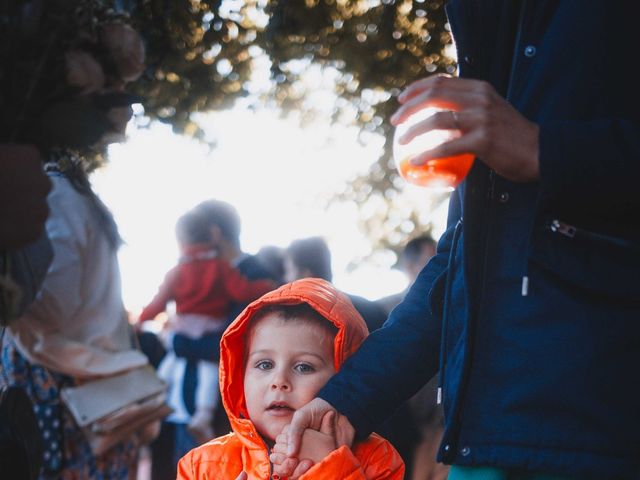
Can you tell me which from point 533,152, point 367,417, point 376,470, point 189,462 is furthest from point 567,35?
point 189,462

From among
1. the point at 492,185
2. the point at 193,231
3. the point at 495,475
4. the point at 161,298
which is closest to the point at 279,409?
the point at 495,475

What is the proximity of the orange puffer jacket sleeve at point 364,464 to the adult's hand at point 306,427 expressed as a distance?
0.03m

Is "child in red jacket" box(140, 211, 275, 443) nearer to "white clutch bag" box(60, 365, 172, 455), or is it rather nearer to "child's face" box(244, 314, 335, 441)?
"white clutch bag" box(60, 365, 172, 455)

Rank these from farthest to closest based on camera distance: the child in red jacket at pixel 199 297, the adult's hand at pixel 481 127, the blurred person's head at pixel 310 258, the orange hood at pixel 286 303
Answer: the child in red jacket at pixel 199 297, the blurred person's head at pixel 310 258, the orange hood at pixel 286 303, the adult's hand at pixel 481 127

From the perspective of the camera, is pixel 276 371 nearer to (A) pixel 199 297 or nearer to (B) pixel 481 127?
(B) pixel 481 127

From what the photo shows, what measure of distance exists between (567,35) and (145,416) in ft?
9.14

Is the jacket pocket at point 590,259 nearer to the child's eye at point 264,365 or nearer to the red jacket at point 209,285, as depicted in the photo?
the child's eye at point 264,365

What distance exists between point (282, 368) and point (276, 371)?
0.8 inches

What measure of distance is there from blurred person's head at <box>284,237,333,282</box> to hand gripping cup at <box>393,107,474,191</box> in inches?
148

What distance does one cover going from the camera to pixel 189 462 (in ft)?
8.32

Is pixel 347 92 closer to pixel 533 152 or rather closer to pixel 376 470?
pixel 376 470

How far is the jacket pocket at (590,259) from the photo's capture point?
1.62 m

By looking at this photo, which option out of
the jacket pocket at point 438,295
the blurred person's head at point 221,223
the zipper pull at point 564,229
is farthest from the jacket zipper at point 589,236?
the blurred person's head at point 221,223

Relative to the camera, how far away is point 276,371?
101 inches
